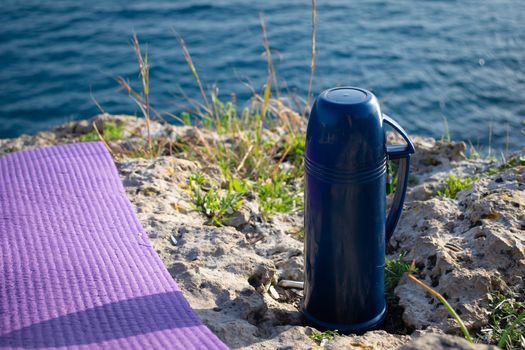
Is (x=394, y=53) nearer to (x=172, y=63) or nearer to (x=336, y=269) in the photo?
(x=172, y=63)

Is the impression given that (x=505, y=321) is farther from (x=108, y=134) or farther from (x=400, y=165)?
(x=108, y=134)

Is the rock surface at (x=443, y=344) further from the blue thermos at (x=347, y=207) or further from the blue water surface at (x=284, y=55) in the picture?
the blue water surface at (x=284, y=55)

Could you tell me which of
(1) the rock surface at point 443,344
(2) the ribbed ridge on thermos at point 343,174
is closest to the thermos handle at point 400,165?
(2) the ribbed ridge on thermos at point 343,174

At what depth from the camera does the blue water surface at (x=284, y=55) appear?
23.6 ft

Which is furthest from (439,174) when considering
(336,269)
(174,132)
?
(174,132)

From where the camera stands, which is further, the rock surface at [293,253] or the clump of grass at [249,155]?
the clump of grass at [249,155]

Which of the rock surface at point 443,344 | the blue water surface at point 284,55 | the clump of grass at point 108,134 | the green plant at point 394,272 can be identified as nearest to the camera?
the rock surface at point 443,344

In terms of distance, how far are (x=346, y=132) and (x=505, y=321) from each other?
100 cm

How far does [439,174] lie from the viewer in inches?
163

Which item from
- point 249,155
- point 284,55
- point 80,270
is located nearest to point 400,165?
point 80,270

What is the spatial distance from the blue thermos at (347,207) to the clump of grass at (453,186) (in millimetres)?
941

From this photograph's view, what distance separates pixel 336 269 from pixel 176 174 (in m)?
1.55

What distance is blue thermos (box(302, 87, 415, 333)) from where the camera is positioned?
2.60 metres

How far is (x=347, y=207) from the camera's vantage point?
2.70 m
